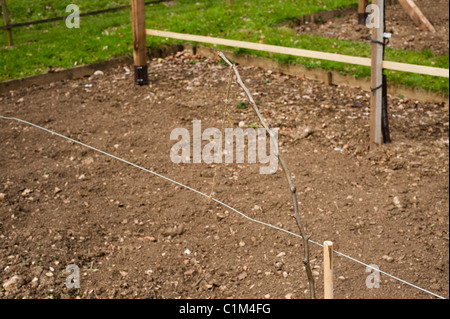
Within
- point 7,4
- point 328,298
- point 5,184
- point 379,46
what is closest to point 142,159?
point 5,184

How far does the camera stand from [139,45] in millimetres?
6789

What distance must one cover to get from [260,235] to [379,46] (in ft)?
7.00

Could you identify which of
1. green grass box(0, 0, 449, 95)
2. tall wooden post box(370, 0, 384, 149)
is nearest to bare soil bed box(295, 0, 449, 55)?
green grass box(0, 0, 449, 95)

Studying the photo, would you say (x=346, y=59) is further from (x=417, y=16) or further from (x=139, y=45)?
(x=417, y=16)

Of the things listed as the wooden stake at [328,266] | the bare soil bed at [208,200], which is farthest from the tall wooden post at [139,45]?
the wooden stake at [328,266]

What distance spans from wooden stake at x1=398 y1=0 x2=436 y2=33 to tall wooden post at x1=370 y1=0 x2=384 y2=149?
3.81 meters

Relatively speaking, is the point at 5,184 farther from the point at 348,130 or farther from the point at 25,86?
the point at 348,130

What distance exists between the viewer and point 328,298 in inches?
85.5

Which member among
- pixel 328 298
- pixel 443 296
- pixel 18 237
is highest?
pixel 328 298

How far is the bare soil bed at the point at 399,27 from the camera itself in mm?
8008

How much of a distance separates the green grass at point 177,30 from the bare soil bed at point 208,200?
63cm

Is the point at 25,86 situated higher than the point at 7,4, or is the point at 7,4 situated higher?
the point at 7,4

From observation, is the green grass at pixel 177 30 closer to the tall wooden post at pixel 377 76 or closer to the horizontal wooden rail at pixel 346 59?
the horizontal wooden rail at pixel 346 59

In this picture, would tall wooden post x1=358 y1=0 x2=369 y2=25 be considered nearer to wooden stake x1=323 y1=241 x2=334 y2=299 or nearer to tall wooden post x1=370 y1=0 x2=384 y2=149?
tall wooden post x1=370 y1=0 x2=384 y2=149
